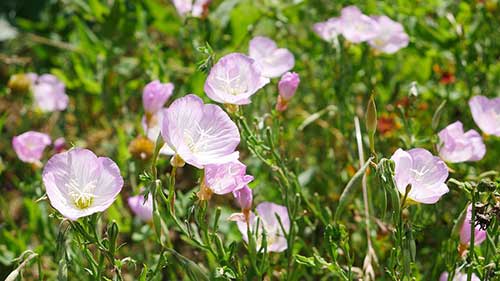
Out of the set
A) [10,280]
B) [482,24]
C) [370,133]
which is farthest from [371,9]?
[10,280]

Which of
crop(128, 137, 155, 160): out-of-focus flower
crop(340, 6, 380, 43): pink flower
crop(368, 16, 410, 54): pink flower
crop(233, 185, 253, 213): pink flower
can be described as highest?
crop(233, 185, 253, 213): pink flower

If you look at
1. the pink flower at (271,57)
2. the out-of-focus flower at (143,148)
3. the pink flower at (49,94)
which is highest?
the pink flower at (271,57)

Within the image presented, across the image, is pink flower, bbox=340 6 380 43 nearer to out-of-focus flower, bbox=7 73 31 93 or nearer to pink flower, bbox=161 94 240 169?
pink flower, bbox=161 94 240 169

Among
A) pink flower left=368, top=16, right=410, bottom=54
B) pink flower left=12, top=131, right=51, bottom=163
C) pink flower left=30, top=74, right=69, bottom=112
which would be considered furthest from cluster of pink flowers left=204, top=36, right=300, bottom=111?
pink flower left=30, top=74, right=69, bottom=112

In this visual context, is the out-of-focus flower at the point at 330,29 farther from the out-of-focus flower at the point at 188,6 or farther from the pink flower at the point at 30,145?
the pink flower at the point at 30,145

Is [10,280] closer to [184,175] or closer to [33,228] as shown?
[33,228]

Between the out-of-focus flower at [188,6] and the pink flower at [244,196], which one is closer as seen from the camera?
the pink flower at [244,196]

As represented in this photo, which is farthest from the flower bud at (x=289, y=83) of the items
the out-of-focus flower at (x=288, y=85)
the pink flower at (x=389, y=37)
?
the pink flower at (x=389, y=37)
